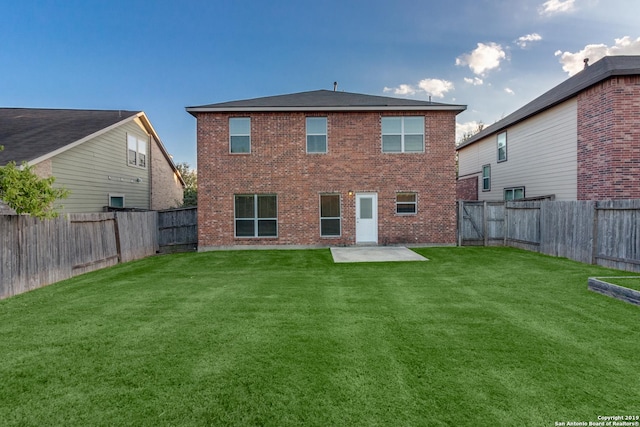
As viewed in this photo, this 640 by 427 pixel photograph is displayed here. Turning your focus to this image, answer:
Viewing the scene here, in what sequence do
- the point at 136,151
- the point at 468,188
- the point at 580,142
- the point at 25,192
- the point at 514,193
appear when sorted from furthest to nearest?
the point at 468,188 < the point at 136,151 < the point at 514,193 < the point at 580,142 < the point at 25,192

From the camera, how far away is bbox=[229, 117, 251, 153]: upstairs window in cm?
1229

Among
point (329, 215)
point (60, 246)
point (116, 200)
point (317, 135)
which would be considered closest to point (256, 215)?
point (329, 215)

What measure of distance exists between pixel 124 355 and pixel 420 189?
11171 mm

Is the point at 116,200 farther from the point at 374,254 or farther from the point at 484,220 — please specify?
the point at 484,220

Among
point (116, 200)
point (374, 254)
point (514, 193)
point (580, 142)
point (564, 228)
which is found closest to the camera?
point (564, 228)

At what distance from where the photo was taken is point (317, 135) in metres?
12.3

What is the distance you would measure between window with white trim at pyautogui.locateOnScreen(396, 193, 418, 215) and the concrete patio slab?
1528mm

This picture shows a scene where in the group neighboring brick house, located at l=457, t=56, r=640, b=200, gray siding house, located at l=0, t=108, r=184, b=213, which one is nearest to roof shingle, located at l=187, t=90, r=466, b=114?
neighboring brick house, located at l=457, t=56, r=640, b=200

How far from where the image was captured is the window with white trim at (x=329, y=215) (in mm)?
12391

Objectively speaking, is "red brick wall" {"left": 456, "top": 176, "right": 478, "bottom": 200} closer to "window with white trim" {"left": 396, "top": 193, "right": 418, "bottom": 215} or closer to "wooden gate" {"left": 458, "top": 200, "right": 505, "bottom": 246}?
"wooden gate" {"left": 458, "top": 200, "right": 505, "bottom": 246}

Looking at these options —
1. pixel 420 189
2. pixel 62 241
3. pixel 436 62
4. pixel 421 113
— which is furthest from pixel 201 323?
pixel 436 62

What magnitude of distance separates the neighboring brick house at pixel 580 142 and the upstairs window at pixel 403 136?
5589 mm

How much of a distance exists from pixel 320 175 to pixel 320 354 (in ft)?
30.9

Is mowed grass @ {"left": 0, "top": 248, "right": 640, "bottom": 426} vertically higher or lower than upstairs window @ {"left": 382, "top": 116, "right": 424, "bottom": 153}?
lower
